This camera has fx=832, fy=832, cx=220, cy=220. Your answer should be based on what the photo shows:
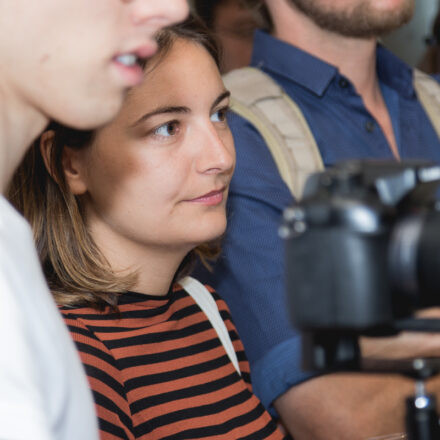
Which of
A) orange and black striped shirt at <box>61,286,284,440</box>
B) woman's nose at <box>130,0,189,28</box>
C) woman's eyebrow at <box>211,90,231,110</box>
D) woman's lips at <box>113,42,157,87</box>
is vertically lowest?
orange and black striped shirt at <box>61,286,284,440</box>

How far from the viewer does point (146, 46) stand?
78cm

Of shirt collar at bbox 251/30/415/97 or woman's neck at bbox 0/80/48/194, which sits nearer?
woman's neck at bbox 0/80/48/194

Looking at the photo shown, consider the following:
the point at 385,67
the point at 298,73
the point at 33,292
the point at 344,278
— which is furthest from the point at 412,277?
the point at 385,67

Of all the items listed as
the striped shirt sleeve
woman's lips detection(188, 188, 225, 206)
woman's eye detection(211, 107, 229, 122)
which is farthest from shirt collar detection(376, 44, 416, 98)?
the striped shirt sleeve

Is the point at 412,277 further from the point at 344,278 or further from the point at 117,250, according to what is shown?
the point at 117,250

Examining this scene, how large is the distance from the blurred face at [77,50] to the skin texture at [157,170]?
1.25 ft

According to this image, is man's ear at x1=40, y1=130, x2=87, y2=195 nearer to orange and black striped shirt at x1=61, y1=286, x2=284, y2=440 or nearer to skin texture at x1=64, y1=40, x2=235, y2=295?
skin texture at x1=64, y1=40, x2=235, y2=295

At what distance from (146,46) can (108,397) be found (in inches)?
19.6

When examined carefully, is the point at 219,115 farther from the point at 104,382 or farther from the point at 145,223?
the point at 104,382

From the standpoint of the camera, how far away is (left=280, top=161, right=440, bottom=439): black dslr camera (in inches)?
24.3

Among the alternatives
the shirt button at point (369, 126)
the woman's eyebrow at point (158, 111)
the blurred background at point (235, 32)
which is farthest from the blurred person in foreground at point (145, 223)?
the blurred background at point (235, 32)

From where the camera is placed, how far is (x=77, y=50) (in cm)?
74

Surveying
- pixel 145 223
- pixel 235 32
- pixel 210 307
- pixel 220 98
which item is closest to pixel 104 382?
pixel 145 223

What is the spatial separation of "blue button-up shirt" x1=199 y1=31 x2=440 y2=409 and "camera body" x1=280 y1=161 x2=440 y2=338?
70 cm
